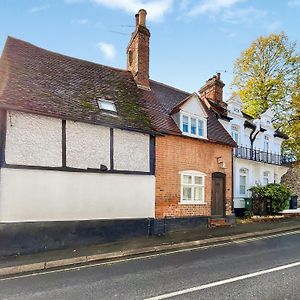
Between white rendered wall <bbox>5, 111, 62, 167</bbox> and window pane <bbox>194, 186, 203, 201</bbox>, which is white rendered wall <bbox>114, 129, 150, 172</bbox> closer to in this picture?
white rendered wall <bbox>5, 111, 62, 167</bbox>

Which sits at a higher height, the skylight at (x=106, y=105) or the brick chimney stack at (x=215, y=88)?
the brick chimney stack at (x=215, y=88)

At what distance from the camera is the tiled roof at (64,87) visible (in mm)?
11344

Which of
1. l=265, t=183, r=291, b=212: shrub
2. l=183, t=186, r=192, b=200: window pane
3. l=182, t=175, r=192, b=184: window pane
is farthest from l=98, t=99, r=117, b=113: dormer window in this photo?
l=265, t=183, r=291, b=212: shrub

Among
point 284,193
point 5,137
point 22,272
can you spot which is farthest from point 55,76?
point 284,193

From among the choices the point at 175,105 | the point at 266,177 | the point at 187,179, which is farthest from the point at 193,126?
the point at 266,177

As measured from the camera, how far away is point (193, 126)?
50.6 ft

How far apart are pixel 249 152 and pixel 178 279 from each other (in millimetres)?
15957

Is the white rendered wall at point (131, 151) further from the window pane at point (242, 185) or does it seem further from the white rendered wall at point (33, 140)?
the window pane at point (242, 185)

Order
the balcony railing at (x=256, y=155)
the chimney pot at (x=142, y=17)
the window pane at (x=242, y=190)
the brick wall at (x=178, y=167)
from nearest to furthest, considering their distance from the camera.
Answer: the brick wall at (x=178, y=167), the chimney pot at (x=142, y=17), the window pane at (x=242, y=190), the balcony railing at (x=256, y=155)

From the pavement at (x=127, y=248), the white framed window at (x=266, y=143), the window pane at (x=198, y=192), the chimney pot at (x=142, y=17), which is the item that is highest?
the chimney pot at (x=142, y=17)

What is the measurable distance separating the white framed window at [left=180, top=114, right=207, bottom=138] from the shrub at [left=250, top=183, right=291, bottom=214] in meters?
6.39

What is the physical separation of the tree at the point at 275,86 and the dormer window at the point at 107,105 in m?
18.0

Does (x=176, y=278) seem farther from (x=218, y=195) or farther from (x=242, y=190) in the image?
(x=242, y=190)

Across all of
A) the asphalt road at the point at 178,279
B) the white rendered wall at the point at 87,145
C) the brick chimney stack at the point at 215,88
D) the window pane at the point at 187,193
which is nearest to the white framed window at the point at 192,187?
the window pane at the point at 187,193
